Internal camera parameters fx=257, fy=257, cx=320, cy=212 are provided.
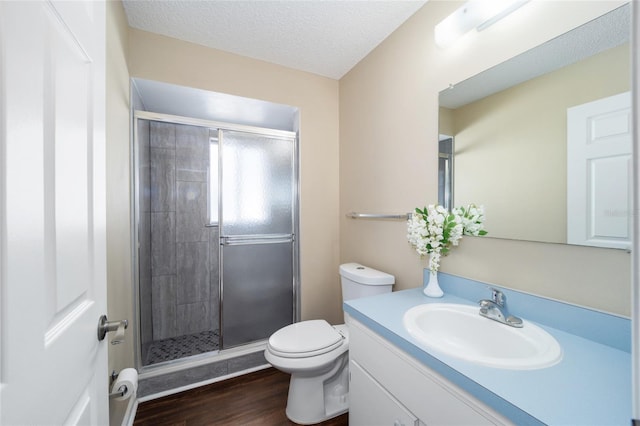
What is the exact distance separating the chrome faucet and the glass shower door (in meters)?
1.48

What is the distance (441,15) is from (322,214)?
1.52 metres

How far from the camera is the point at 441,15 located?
135cm

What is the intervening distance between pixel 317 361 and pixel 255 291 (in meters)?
0.90

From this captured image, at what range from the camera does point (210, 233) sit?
8.58 feet

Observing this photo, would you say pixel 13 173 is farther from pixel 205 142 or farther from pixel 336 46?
pixel 205 142

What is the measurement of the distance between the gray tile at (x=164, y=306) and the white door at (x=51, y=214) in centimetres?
194

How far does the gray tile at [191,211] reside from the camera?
2.49m

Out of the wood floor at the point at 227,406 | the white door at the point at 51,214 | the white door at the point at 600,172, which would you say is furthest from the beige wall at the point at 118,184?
the white door at the point at 600,172

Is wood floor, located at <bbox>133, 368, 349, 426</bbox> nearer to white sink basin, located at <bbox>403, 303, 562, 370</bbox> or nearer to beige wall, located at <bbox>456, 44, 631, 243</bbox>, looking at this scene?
white sink basin, located at <bbox>403, 303, 562, 370</bbox>

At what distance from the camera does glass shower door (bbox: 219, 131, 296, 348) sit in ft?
6.62

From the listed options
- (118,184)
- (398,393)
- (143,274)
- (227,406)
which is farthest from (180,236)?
(398,393)

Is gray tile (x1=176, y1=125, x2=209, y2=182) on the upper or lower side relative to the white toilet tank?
upper

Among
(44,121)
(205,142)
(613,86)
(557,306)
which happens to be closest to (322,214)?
(205,142)

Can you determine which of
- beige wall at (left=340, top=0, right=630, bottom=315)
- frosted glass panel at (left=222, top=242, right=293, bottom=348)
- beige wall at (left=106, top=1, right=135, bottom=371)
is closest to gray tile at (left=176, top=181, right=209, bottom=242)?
frosted glass panel at (left=222, top=242, right=293, bottom=348)
